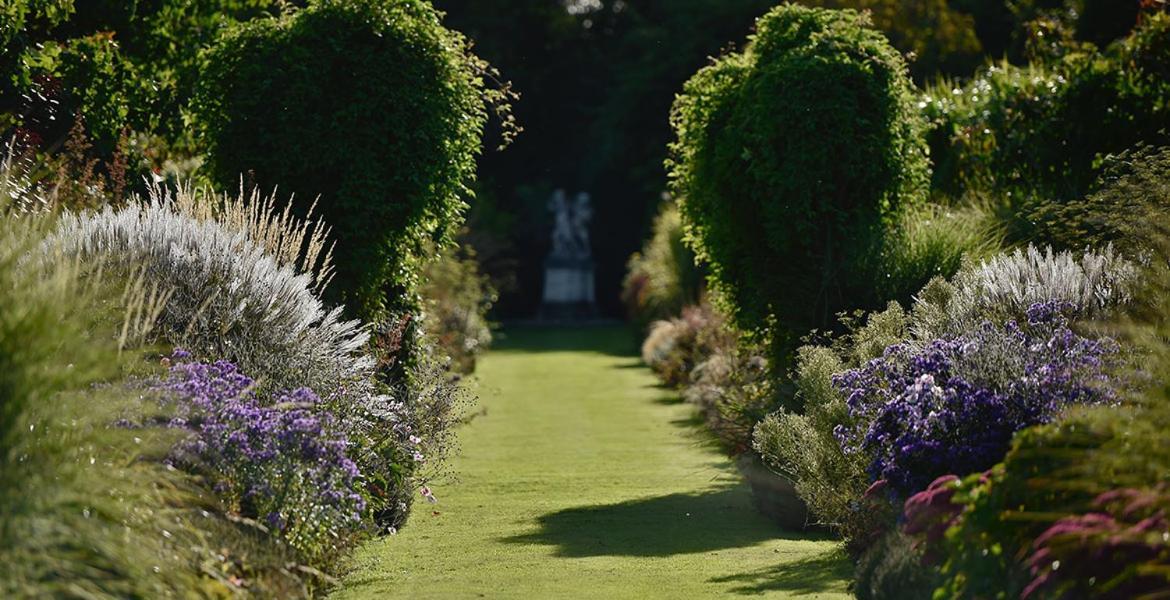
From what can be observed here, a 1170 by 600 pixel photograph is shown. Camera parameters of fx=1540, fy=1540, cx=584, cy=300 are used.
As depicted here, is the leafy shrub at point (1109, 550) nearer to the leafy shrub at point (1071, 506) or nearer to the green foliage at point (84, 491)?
the leafy shrub at point (1071, 506)

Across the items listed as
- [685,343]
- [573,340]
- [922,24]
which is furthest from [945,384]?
[573,340]

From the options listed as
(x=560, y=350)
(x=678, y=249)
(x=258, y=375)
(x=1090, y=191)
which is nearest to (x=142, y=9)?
(x=258, y=375)

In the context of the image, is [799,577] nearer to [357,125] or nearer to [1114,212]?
[1114,212]

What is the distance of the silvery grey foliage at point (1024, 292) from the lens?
29.4 feet

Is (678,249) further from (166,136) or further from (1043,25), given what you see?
(166,136)

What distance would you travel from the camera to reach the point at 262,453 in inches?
281

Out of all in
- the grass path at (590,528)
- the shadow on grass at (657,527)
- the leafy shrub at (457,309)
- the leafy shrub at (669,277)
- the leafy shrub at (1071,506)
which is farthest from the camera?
the leafy shrub at (669,277)

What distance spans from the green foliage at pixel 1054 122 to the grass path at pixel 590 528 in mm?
4308

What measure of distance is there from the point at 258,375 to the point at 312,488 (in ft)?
4.16

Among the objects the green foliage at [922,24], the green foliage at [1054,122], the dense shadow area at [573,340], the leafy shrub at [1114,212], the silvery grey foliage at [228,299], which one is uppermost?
the green foliage at [922,24]

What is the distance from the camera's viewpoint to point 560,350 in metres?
33.3

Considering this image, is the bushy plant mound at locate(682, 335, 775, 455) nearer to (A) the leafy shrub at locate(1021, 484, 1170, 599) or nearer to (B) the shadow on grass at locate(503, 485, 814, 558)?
(B) the shadow on grass at locate(503, 485, 814, 558)

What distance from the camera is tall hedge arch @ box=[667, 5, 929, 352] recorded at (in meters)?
12.1

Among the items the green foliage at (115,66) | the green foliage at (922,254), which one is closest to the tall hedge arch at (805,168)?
the green foliage at (922,254)
